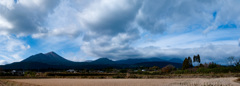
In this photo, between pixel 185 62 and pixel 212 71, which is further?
pixel 185 62

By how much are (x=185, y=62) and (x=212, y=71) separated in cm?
3763

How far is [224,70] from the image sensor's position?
71.4 meters

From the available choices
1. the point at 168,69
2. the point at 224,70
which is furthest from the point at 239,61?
the point at 168,69

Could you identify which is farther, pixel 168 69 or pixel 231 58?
pixel 231 58

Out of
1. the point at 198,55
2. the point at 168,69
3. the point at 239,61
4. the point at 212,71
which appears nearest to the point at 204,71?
the point at 212,71

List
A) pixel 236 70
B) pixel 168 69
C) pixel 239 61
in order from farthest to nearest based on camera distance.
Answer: pixel 168 69 < pixel 239 61 < pixel 236 70

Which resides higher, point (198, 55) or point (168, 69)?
point (198, 55)

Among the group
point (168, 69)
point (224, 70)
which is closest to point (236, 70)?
point (224, 70)

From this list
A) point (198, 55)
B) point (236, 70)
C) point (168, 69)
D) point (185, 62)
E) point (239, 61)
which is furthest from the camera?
point (198, 55)

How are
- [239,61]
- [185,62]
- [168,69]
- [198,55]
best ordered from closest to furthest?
1. [239,61]
2. [168,69]
3. [185,62]
4. [198,55]

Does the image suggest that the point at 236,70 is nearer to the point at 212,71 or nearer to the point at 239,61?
the point at 212,71

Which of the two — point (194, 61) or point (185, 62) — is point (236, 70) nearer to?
point (185, 62)

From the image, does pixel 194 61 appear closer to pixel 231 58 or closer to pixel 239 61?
pixel 231 58

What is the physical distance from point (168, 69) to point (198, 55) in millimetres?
39032
